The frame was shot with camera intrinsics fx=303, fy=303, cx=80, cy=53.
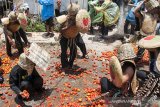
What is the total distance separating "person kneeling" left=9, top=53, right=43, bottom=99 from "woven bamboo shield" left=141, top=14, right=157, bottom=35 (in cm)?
309

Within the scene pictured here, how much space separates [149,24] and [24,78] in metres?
3.51

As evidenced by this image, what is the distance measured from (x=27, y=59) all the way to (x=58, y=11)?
6.36 meters

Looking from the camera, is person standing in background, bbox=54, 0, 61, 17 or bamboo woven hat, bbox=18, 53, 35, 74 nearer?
bamboo woven hat, bbox=18, 53, 35, 74

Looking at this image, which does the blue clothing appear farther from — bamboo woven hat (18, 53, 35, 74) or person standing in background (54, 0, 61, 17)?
bamboo woven hat (18, 53, 35, 74)

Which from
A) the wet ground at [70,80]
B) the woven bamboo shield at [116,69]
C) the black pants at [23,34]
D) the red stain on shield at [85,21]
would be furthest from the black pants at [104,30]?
the woven bamboo shield at [116,69]

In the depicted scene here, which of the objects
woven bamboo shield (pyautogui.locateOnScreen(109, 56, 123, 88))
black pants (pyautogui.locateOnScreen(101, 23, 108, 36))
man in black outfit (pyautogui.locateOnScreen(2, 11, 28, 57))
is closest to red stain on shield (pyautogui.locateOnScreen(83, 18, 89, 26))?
woven bamboo shield (pyautogui.locateOnScreen(109, 56, 123, 88))

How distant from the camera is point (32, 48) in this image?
636 cm

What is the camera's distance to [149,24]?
7828 mm

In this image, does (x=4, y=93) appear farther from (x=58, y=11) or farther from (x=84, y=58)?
(x=58, y=11)

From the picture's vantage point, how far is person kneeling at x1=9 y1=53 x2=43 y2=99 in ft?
20.3

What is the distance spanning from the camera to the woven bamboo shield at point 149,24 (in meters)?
7.80

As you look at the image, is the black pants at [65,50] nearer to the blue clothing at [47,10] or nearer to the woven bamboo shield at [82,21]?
the woven bamboo shield at [82,21]

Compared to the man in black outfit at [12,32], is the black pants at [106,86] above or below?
below

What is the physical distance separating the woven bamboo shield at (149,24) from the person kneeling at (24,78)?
309 centimetres
